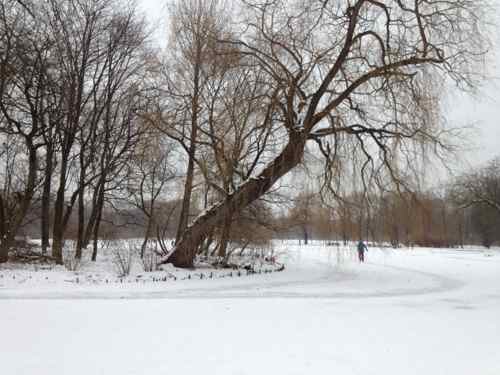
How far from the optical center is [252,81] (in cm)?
1294

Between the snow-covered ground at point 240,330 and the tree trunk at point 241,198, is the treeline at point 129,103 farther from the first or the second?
the snow-covered ground at point 240,330

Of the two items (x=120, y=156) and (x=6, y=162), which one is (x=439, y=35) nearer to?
(x=120, y=156)

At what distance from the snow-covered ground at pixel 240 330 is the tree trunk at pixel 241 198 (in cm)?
425

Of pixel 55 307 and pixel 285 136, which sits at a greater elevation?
pixel 285 136

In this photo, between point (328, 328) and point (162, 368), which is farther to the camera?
point (328, 328)

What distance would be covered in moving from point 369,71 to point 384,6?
6.51 ft

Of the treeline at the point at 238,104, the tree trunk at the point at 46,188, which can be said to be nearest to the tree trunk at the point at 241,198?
the treeline at the point at 238,104

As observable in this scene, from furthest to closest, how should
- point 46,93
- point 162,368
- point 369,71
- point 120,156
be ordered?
1. point 120,156
2. point 46,93
3. point 369,71
4. point 162,368

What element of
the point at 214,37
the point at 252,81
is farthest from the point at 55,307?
the point at 214,37

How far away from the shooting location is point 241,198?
46.8 ft

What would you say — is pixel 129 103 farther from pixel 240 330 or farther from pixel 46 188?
pixel 240 330

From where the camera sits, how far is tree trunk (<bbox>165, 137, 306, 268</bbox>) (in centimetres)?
1326

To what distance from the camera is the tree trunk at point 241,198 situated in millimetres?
13258

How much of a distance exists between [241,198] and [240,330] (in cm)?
837
